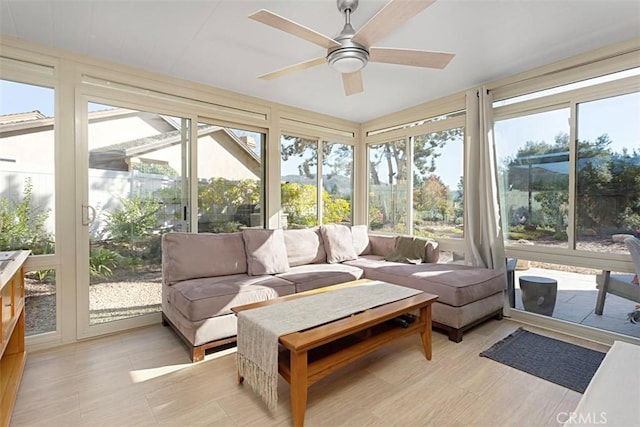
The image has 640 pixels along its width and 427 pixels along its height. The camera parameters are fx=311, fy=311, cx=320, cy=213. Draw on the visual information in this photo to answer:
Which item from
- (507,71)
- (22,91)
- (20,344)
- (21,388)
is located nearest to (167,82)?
(22,91)

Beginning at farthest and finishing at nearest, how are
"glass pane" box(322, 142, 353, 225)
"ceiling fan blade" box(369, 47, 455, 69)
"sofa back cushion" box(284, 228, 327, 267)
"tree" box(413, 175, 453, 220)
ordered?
"glass pane" box(322, 142, 353, 225) < "tree" box(413, 175, 453, 220) < "sofa back cushion" box(284, 228, 327, 267) < "ceiling fan blade" box(369, 47, 455, 69)

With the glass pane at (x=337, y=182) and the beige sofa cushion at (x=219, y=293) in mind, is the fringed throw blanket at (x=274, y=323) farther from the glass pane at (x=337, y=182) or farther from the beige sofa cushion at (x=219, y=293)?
the glass pane at (x=337, y=182)

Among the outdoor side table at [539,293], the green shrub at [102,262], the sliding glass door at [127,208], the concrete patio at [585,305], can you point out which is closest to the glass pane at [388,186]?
the outdoor side table at [539,293]

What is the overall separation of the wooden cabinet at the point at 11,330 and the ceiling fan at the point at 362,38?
1983 millimetres

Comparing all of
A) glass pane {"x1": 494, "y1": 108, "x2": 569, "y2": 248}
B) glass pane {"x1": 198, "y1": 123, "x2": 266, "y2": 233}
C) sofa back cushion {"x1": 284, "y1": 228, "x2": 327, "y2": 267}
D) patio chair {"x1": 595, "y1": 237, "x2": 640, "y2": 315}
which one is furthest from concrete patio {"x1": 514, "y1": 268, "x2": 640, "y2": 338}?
glass pane {"x1": 198, "y1": 123, "x2": 266, "y2": 233}

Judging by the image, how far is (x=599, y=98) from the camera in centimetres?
285

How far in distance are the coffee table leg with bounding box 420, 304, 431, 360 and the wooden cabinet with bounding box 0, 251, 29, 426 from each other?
2.58m

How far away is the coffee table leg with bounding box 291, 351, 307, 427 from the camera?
5.51 feet

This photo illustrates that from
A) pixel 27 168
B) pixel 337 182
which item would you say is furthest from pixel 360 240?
pixel 27 168

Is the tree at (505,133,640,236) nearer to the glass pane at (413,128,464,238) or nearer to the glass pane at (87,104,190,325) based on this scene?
the glass pane at (413,128,464,238)

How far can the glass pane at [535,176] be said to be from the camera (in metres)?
3.11

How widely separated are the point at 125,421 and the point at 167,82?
3.00m

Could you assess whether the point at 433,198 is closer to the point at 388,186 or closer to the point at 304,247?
the point at 388,186

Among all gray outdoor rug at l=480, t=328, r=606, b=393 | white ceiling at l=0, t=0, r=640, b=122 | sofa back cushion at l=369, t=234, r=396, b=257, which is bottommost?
gray outdoor rug at l=480, t=328, r=606, b=393
